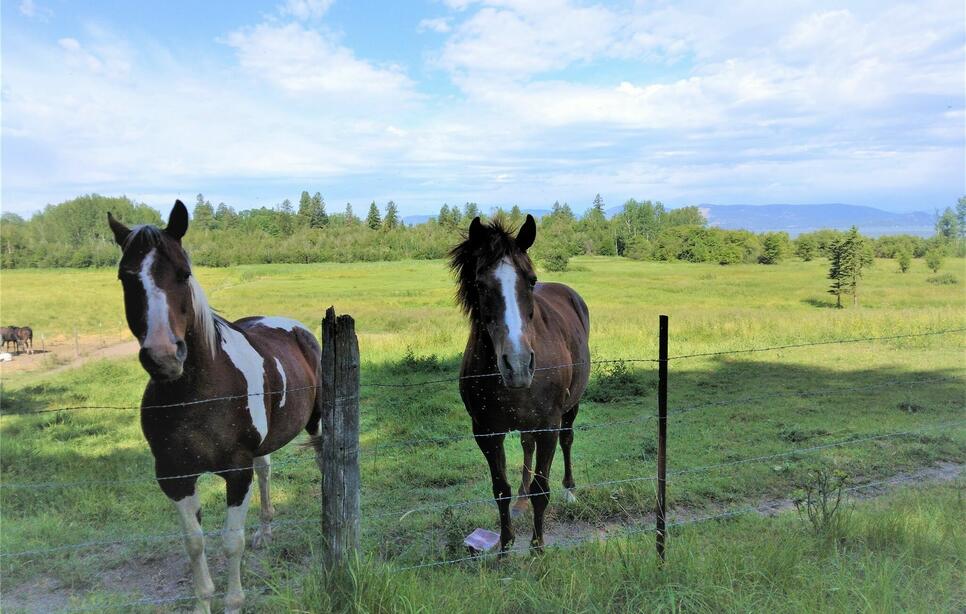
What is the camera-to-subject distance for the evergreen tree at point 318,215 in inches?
1204

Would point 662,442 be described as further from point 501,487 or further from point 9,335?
point 9,335

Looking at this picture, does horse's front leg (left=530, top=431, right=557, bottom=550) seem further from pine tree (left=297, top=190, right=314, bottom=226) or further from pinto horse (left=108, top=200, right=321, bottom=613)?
pine tree (left=297, top=190, right=314, bottom=226)

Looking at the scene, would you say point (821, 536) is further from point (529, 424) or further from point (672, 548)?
point (529, 424)

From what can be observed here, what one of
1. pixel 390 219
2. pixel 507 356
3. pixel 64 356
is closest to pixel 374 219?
pixel 390 219

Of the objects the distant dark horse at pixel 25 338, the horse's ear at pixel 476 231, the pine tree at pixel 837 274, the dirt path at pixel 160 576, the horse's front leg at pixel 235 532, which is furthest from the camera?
the pine tree at pixel 837 274

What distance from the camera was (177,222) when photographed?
2770 millimetres

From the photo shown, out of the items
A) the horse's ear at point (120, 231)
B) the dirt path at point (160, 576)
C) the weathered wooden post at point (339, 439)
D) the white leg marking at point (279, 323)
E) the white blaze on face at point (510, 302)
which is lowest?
the dirt path at point (160, 576)

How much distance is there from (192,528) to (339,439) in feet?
3.64

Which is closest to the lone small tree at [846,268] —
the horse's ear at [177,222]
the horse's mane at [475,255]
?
the horse's mane at [475,255]

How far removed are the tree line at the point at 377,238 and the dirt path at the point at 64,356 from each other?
2.64 metres

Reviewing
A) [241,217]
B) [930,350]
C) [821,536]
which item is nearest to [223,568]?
[821,536]

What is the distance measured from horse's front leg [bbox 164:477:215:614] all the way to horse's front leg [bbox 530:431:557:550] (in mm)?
1897

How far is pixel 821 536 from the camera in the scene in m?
3.49

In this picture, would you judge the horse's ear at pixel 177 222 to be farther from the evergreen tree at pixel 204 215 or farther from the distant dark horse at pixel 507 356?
the evergreen tree at pixel 204 215
